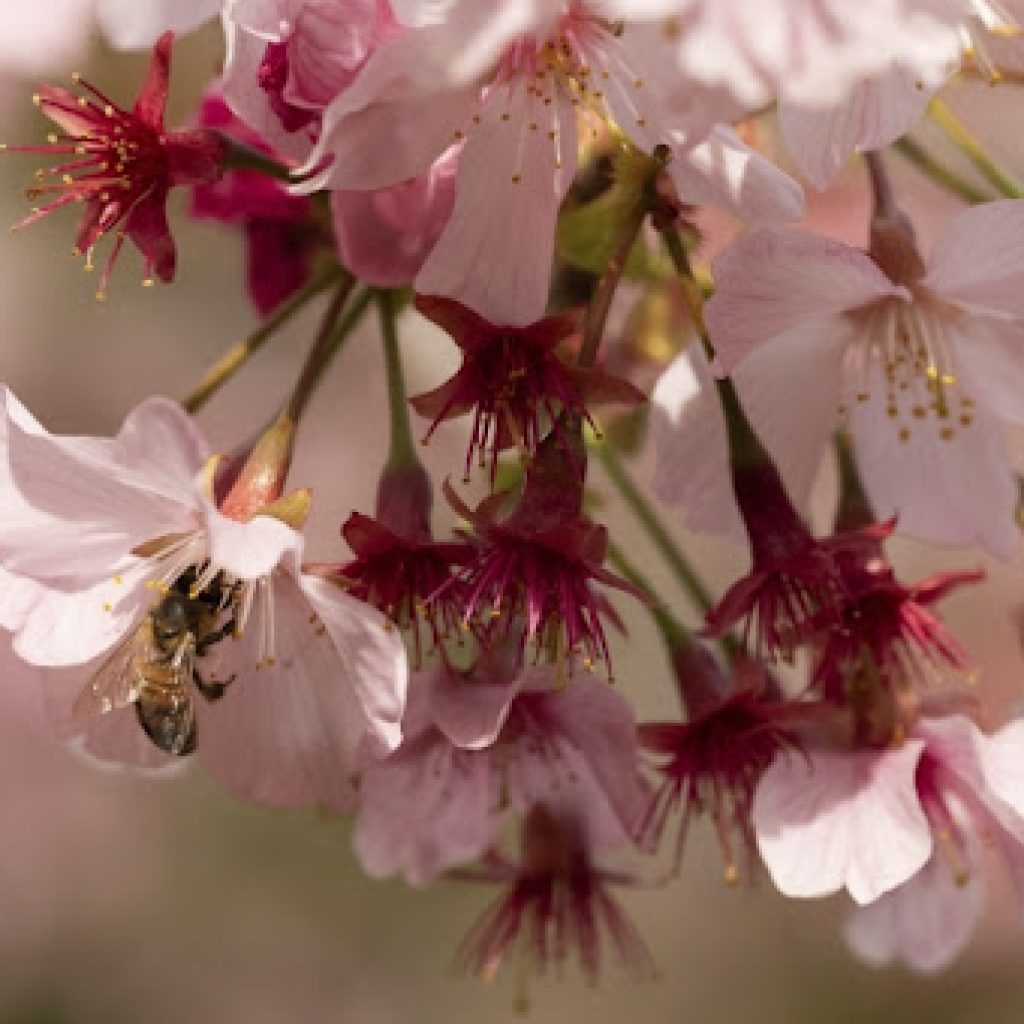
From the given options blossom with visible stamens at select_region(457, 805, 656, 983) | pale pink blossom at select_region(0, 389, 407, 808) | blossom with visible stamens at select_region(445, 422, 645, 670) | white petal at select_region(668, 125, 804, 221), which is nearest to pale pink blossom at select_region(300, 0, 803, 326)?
white petal at select_region(668, 125, 804, 221)

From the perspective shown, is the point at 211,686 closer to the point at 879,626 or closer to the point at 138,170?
the point at 138,170

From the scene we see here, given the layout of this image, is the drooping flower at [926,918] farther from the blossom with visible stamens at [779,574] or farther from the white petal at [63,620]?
the white petal at [63,620]

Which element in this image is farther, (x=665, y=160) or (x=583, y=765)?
(x=583, y=765)

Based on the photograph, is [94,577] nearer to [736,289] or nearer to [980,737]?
[736,289]

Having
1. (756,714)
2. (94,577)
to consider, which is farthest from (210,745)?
(756,714)

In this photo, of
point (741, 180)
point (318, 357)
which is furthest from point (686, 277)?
point (318, 357)

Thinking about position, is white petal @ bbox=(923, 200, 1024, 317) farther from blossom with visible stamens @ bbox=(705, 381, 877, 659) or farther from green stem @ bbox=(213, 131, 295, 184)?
green stem @ bbox=(213, 131, 295, 184)

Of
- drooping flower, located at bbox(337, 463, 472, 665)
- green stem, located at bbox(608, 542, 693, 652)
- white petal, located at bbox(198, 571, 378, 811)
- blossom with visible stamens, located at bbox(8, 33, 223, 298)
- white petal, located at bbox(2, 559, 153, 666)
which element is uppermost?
blossom with visible stamens, located at bbox(8, 33, 223, 298)
